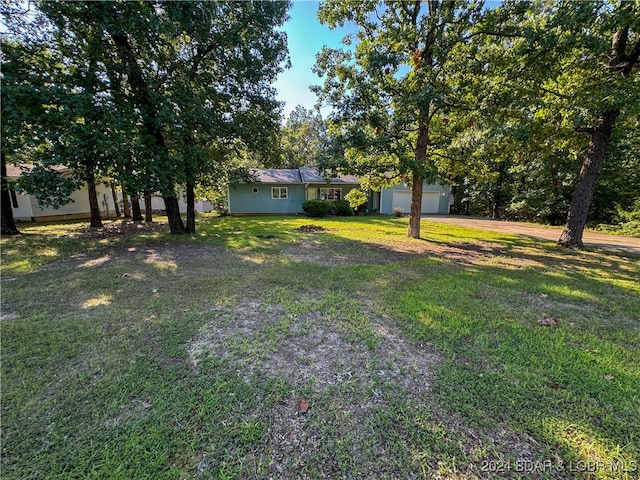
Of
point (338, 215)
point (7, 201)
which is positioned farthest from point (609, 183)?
point (7, 201)

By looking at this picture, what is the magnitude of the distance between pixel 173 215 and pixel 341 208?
434 inches

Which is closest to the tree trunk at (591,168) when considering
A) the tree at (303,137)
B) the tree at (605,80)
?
the tree at (605,80)

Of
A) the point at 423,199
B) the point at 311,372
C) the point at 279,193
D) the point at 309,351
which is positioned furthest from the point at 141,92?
the point at 423,199

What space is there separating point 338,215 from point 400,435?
17.4 m

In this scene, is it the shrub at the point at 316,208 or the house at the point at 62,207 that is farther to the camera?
the shrub at the point at 316,208

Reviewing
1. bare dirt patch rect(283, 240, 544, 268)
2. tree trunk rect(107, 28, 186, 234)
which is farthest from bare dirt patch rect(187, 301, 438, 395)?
tree trunk rect(107, 28, 186, 234)

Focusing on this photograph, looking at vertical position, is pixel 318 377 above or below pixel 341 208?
below

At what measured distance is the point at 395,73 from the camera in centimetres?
838

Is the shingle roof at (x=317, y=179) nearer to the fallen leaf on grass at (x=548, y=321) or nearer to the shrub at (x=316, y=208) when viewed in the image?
the shrub at (x=316, y=208)

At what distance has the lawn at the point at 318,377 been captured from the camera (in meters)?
1.74

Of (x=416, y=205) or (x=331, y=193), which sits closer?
(x=416, y=205)

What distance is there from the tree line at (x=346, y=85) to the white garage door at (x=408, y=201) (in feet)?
37.1

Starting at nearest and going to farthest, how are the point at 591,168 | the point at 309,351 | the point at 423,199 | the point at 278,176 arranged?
the point at 309,351 → the point at 591,168 → the point at 278,176 → the point at 423,199

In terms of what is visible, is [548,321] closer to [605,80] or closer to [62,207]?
[605,80]
